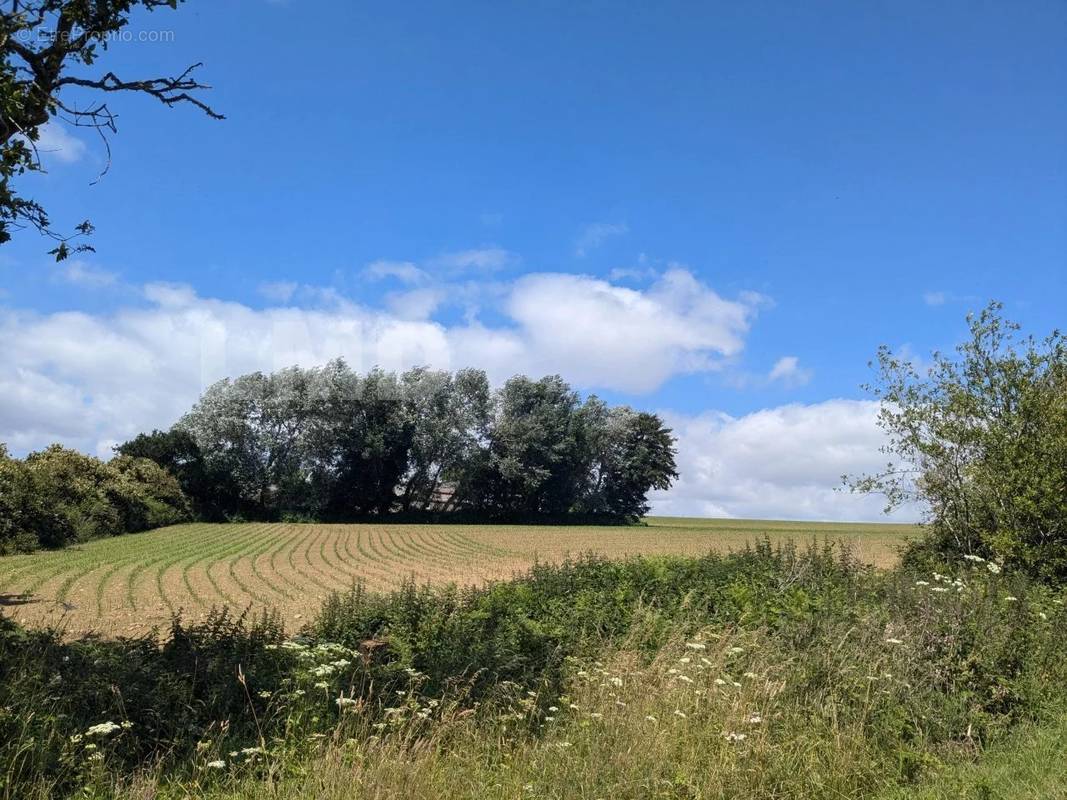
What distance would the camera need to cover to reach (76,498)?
41344 mm

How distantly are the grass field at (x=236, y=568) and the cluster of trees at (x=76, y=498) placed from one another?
1538 millimetres

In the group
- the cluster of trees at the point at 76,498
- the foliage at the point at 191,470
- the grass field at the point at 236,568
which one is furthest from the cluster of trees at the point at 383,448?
the grass field at the point at 236,568

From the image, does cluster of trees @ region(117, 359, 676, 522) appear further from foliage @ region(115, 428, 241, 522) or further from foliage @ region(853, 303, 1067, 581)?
foliage @ region(853, 303, 1067, 581)

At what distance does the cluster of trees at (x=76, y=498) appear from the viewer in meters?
33.5

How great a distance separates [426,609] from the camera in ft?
31.3

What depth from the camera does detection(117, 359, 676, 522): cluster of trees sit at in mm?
66188

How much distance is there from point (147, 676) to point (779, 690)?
18.2ft

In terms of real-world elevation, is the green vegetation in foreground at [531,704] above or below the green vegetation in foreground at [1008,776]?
above

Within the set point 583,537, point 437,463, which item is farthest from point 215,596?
point 437,463

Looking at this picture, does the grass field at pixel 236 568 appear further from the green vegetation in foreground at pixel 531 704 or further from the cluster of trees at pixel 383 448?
the cluster of trees at pixel 383 448

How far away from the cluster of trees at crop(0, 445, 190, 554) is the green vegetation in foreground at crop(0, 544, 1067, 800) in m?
30.1

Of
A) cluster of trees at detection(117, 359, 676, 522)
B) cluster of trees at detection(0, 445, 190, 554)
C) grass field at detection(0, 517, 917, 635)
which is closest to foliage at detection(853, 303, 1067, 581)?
grass field at detection(0, 517, 917, 635)

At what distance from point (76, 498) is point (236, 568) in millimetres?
19898

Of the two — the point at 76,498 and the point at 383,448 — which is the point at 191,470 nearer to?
the point at 383,448
